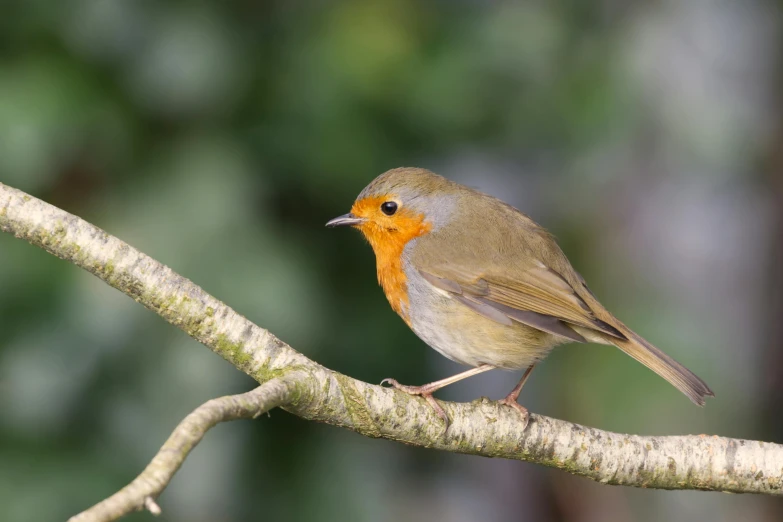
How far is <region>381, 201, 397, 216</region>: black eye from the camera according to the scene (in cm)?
331

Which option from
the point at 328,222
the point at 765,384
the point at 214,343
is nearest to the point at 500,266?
the point at 328,222

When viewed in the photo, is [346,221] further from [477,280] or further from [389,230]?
[477,280]

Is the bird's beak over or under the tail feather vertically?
over

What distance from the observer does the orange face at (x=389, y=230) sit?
3.23 meters

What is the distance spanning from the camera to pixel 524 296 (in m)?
3.10

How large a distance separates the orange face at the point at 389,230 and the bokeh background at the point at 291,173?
0.44 ft

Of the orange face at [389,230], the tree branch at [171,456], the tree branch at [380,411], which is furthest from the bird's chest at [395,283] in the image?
the tree branch at [171,456]

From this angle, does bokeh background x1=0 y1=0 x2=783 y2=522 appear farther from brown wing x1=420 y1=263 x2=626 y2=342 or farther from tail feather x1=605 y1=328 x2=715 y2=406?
tail feather x1=605 y1=328 x2=715 y2=406

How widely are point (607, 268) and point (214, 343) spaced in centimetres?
245

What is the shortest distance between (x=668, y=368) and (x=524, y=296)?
1.69ft

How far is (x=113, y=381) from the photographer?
3.01 meters

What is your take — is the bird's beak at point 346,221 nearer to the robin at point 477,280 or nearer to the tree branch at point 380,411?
the robin at point 477,280

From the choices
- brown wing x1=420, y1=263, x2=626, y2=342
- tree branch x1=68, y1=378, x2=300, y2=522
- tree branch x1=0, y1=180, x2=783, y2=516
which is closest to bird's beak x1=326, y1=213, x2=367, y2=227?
brown wing x1=420, y1=263, x2=626, y2=342

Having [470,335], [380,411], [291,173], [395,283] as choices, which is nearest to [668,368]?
[470,335]
